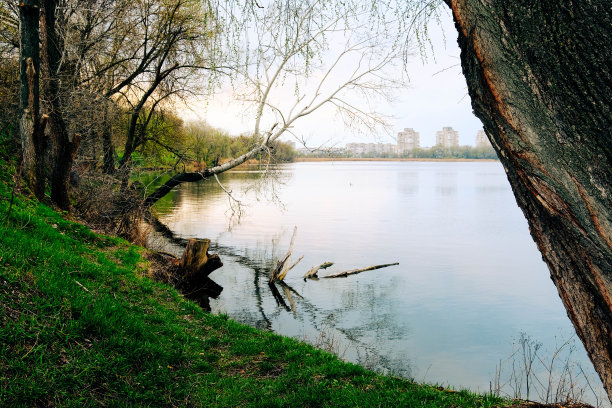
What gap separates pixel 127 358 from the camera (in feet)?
14.5

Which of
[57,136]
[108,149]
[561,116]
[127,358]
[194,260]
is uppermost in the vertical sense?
[57,136]

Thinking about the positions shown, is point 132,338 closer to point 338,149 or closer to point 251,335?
point 251,335

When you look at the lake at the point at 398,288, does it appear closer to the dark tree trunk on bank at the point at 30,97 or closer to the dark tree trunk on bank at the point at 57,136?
the dark tree trunk on bank at the point at 57,136

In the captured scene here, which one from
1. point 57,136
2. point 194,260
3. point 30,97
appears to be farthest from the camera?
point 194,260

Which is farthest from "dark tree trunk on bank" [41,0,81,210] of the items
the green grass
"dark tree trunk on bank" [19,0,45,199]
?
the green grass

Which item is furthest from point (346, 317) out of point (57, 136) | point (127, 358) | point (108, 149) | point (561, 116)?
point (108, 149)

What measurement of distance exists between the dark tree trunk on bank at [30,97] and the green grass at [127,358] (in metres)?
3.16

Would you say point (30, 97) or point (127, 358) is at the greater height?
point (30, 97)

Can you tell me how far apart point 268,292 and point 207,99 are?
9614 mm

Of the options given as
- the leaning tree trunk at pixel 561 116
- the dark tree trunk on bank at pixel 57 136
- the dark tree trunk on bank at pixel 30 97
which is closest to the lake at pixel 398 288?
the dark tree trunk on bank at pixel 57 136

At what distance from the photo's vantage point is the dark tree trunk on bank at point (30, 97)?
8.86 metres

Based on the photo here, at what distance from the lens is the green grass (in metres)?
3.72

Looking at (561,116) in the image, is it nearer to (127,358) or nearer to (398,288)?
(127,358)

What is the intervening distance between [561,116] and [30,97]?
32.2 ft
